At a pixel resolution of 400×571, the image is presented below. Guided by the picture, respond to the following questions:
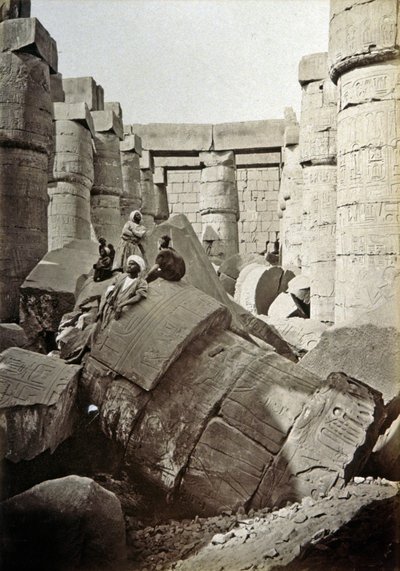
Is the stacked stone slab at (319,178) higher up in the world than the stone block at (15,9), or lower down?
lower down

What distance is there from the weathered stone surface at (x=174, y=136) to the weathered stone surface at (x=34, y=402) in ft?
47.5

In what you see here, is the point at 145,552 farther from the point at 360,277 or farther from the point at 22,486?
the point at 360,277

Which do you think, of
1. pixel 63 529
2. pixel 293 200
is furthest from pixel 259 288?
pixel 63 529

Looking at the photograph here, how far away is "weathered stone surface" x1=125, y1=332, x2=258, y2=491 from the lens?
4.12 m

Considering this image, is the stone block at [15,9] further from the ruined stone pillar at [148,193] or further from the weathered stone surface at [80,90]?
the ruined stone pillar at [148,193]

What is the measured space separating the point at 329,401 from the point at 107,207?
38.6ft

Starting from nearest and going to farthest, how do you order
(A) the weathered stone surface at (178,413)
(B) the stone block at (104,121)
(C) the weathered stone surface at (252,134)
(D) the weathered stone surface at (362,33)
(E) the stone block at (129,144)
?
(A) the weathered stone surface at (178,413)
(D) the weathered stone surface at (362,33)
(B) the stone block at (104,121)
(E) the stone block at (129,144)
(C) the weathered stone surface at (252,134)

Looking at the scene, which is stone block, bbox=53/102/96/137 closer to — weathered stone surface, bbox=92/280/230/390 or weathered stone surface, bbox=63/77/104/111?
weathered stone surface, bbox=63/77/104/111

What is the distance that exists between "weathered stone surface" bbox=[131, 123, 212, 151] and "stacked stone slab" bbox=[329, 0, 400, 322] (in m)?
11.8

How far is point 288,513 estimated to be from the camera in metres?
3.69

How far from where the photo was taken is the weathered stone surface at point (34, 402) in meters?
4.00

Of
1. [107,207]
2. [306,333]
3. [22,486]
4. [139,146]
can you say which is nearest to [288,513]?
[22,486]

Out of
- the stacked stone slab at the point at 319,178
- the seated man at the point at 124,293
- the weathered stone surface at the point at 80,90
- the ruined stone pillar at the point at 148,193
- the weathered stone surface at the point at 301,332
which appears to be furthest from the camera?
the ruined stone pillar at the point at 148,193

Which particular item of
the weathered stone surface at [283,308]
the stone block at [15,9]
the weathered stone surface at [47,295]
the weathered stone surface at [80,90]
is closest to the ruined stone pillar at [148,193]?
the weathered stone surface at [80,90]
